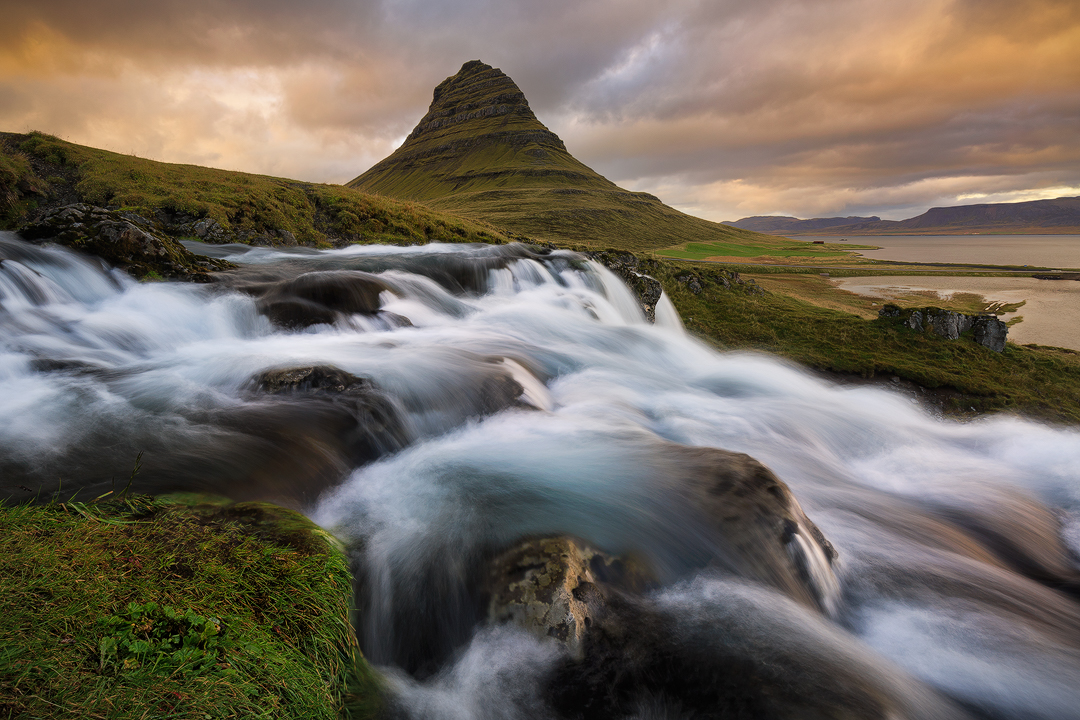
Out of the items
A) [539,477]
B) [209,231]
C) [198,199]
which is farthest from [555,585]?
[198,199]

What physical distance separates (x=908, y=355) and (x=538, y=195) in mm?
128946

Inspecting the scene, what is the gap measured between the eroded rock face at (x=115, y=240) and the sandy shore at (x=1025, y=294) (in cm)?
3364

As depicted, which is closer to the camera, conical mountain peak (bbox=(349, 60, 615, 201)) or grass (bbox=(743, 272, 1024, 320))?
grass (bbox=(743, 272, 1024, 320))

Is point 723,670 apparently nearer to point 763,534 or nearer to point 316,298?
point 763,534

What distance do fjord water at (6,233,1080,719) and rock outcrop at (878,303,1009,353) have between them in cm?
709

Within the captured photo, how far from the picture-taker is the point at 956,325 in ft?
62.5

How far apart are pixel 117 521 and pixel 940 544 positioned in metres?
9.36

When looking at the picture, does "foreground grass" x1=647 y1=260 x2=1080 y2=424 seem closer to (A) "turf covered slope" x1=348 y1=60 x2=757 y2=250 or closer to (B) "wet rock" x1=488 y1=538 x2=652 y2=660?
(B) "wet rock" x1=488 y1=538 x2=652 y2=660

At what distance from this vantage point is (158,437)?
227 inches

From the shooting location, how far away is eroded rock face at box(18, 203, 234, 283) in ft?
37.2

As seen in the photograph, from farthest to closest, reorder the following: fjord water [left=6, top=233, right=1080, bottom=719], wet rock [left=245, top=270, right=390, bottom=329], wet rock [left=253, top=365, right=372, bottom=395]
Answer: wet rock [left=245, top=270, right=390, bottom=329]
wet rock [left=253, top=365, right=372, bottom=395]
fjord water [left=6, top=233, right=1080, bottom=719]

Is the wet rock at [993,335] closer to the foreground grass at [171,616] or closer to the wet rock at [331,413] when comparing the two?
the wet rock at [331,413]

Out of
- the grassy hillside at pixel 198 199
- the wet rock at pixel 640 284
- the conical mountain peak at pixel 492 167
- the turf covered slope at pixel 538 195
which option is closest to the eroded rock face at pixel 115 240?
the grassy hillside at pixel 198 199

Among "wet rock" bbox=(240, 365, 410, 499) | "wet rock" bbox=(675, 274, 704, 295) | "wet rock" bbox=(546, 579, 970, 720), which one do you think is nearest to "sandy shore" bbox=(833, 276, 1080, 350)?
"wet rock" bbox=(675, 274, 704, 295)
